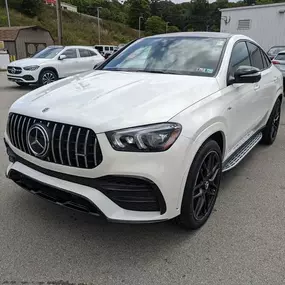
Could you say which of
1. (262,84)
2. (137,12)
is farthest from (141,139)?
(137,12)

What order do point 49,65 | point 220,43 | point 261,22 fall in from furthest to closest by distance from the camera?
point 261,22 < point 49,65 < point 220,43

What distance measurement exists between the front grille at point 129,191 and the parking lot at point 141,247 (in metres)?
0.49

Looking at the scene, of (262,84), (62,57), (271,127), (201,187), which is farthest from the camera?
(62,57)

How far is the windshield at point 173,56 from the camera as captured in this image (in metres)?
3.21

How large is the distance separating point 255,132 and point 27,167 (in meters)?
2.90

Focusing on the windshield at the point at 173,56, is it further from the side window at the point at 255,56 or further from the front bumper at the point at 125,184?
the front bumper at the point at 125,184

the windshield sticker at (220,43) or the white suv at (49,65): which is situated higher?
the windshield sticker at (220,43)

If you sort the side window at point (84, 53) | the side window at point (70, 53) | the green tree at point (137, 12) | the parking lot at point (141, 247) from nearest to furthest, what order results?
the parking lot at point (141, 247) → the side window at point (70, 53) → the side window at point (84, 53) → the green tree at point (137, 12)

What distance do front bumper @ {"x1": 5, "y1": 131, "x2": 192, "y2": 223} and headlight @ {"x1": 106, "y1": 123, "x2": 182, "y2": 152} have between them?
0.13ft

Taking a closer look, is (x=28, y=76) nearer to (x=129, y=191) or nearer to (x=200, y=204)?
(x=200, y=204)

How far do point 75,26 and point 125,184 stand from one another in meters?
66.2

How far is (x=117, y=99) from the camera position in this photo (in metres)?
2.47

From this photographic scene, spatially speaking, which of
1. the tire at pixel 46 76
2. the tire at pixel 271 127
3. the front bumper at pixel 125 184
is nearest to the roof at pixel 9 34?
the tire at pixel 46 76

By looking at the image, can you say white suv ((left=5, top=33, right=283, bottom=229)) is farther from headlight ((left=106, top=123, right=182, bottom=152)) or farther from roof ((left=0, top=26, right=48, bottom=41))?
roof ((left=0, top=26, right=48, bottom=41))
